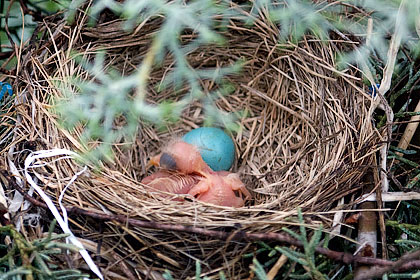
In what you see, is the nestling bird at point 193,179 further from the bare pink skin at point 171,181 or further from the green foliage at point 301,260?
the green foliage at point 301,260

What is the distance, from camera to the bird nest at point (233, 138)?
1835mm

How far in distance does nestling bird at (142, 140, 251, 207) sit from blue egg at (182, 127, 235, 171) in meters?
0.06

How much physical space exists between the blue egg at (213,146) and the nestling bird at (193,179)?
2.4 inches

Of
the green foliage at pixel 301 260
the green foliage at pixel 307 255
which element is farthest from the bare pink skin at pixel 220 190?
the green foliage at pixel 307 255

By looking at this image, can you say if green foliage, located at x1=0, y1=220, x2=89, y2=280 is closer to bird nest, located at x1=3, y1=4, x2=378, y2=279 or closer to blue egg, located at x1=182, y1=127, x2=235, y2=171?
bird nest, located at x1=3, y1=4, x2=378, y2=279

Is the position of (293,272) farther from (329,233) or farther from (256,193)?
(256,193)

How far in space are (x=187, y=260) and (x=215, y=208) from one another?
315 mm

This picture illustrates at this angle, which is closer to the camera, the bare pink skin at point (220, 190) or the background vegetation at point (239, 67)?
the background vegetation at point (239, 67)

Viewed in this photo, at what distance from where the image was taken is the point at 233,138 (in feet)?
9.07

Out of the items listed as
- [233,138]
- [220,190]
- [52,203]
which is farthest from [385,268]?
[233,138]

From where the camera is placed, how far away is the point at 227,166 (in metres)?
2.59

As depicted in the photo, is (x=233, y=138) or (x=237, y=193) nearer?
(x=237, y=193)

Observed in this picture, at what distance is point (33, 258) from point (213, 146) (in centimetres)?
109

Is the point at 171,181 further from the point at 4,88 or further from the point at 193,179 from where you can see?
the point at 4,88
